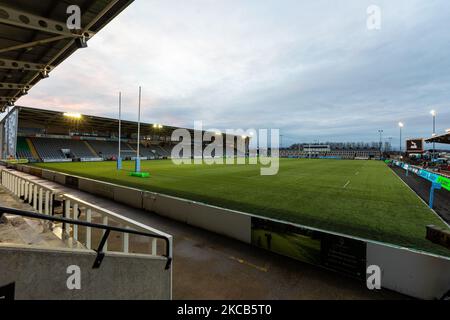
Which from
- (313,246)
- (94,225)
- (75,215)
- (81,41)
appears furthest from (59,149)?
(313,246)

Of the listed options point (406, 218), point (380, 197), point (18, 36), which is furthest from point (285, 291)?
point (380, 197)

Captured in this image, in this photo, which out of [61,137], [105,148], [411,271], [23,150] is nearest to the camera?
[411,271]

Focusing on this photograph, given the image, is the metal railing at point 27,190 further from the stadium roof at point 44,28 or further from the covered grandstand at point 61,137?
the covered grandstand at point 61,137

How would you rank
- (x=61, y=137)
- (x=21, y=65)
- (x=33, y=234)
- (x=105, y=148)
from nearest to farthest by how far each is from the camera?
(x=33, y=234) < (x=21, y=65) < (x=61, y=137) < (x=105, y=148)

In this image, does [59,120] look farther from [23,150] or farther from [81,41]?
[81,41]

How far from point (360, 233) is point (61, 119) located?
165 ft

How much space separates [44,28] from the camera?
574 cm

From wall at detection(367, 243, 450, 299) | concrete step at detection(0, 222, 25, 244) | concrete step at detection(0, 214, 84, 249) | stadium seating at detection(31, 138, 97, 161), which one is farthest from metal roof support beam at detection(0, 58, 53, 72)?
stadium seating at detection(31, 138, 97, 161)

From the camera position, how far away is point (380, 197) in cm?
1233

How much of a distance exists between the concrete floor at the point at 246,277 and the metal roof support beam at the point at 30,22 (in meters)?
6.71

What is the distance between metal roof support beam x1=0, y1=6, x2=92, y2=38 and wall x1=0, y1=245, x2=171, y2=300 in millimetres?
6084

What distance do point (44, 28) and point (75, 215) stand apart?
4.97 metres

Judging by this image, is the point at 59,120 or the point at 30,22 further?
the point at 59,120
